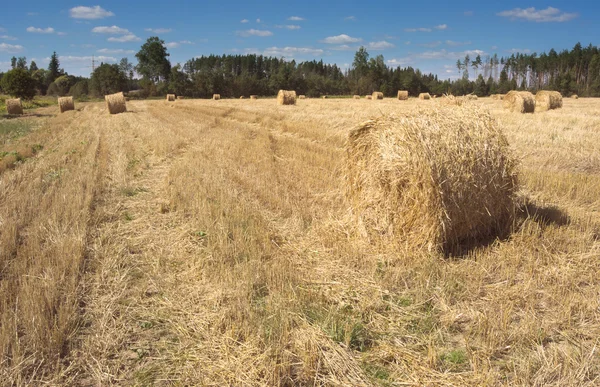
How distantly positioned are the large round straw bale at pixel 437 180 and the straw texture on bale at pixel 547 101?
732 inches

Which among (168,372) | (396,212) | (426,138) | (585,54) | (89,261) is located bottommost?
(168,372)

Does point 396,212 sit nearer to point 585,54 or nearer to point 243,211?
point 243,211

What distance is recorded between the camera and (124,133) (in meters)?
17.4

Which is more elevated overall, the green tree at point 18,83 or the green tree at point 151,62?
the green tree at point 151,62

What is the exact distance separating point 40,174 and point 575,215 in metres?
10.6

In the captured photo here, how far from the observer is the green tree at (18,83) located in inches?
1396

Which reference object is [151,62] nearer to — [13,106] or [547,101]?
[13,106]

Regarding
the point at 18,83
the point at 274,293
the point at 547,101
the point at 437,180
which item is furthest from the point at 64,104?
the point at 437,180

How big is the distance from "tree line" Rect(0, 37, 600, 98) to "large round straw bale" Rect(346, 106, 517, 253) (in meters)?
41.7

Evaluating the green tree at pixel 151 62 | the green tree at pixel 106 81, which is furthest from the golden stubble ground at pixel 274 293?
the green tree at pixel 151 62

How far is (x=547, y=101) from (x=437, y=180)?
20.1 metres

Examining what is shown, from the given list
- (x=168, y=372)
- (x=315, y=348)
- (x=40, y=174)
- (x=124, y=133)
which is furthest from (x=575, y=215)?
(x=124, y=133)

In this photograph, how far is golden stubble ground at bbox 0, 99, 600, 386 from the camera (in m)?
3.22

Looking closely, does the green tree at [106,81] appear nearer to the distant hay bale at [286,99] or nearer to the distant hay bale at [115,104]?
the distant hay bale at [115,104]
